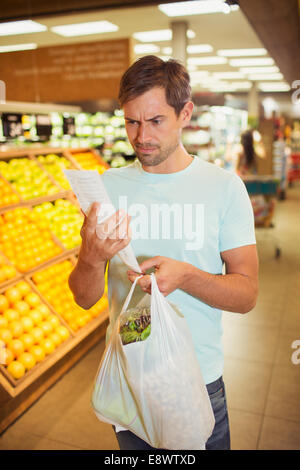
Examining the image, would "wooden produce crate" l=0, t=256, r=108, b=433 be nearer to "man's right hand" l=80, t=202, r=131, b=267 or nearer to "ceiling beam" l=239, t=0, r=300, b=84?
"man's right hand" l=80, t=202, r=131, b=267

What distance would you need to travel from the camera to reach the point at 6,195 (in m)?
3.30

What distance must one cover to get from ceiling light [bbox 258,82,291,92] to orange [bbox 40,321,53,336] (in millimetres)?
14851

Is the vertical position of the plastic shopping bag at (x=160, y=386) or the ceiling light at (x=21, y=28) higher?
the ceiling light at (x=21, y=28)

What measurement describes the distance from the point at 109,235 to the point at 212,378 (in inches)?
24.8

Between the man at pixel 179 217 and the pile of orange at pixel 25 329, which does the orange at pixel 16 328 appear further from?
the man at pixel 179 217

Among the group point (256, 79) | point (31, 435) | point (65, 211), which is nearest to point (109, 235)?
point (31, 435)

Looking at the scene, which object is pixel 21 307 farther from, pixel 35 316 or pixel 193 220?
pixel 193 220

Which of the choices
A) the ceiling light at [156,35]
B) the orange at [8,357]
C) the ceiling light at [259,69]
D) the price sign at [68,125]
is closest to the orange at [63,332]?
the orange at [8,357]

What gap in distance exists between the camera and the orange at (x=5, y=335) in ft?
8.16

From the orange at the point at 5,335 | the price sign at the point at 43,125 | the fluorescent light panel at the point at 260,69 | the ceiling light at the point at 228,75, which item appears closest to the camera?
the orange at the point at 5,335

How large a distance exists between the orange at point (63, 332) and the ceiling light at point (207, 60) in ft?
28.1

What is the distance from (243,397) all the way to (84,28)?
6.26 metres
